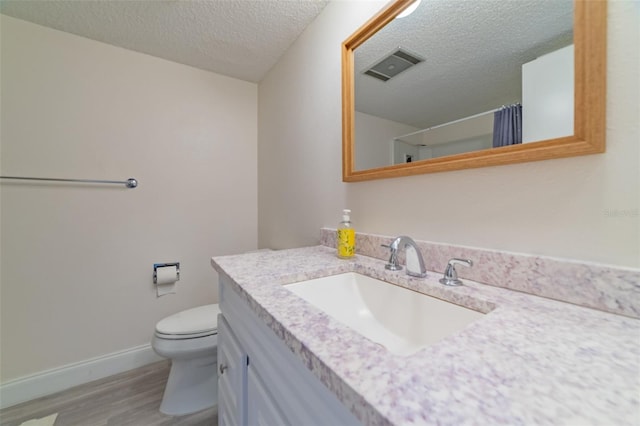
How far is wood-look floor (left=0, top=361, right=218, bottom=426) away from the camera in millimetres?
1145

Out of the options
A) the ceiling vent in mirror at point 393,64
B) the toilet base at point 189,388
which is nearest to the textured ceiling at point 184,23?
the ceiling vent in mirror at point 393,64

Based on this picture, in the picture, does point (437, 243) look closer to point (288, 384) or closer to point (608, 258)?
point (608, 258)

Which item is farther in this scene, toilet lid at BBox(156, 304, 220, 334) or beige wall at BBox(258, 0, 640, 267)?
toilet lid at BBox(156, 304, 220, 334)

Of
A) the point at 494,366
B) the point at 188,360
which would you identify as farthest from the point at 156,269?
the point at 494,366

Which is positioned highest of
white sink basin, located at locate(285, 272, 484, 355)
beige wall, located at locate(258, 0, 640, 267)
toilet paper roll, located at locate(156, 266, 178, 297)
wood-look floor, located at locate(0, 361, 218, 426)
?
beige wall, located at locate(258, 0, 640, 267)

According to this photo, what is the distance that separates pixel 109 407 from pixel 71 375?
0.37 m

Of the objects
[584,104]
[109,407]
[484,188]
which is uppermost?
[584,104]

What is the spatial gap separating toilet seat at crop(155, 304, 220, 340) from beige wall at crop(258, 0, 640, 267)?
621mm

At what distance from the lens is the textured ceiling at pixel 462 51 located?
56cm

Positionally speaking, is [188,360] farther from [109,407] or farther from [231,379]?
[231,379]

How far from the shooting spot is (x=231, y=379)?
0.77 m

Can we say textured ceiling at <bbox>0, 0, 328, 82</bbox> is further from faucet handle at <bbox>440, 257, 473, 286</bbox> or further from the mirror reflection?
faucet handle at <bbox>440, 257, 473, 286</bbox>

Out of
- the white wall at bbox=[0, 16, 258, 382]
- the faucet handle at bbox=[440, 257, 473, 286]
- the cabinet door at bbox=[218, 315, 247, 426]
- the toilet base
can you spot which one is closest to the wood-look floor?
the toilet base

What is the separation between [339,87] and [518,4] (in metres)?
0.68
